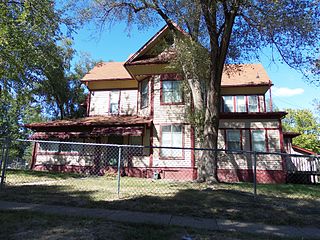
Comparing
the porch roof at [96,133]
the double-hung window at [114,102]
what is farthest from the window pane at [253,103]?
the double-hung window at [114,102]

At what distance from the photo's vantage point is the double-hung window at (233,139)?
15.6 meters

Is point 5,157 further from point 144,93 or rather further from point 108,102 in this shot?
point 108,102

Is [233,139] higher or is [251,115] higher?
[251,115]

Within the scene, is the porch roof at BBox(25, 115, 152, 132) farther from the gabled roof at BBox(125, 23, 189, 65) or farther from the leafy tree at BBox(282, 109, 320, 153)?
the leafy tree at BBox(282, 109, 320, 153)

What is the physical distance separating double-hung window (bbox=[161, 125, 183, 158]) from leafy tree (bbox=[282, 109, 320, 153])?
33.0m

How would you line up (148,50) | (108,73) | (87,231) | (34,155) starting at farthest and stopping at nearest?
(108,73) < (34,155) < (148,50) < (87,231)

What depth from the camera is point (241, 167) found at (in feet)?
49.5

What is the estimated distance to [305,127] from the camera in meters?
45.1

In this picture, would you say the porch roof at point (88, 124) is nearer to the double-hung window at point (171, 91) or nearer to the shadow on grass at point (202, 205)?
the double-hung window at point (171, 91)

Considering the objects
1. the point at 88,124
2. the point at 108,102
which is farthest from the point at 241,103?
the point at 88,124

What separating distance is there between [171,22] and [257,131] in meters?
8.33

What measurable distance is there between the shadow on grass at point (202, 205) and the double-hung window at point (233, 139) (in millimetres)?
8114

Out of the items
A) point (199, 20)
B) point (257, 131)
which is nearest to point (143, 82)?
point (199, 20)

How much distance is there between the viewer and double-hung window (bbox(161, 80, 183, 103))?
1546cm
